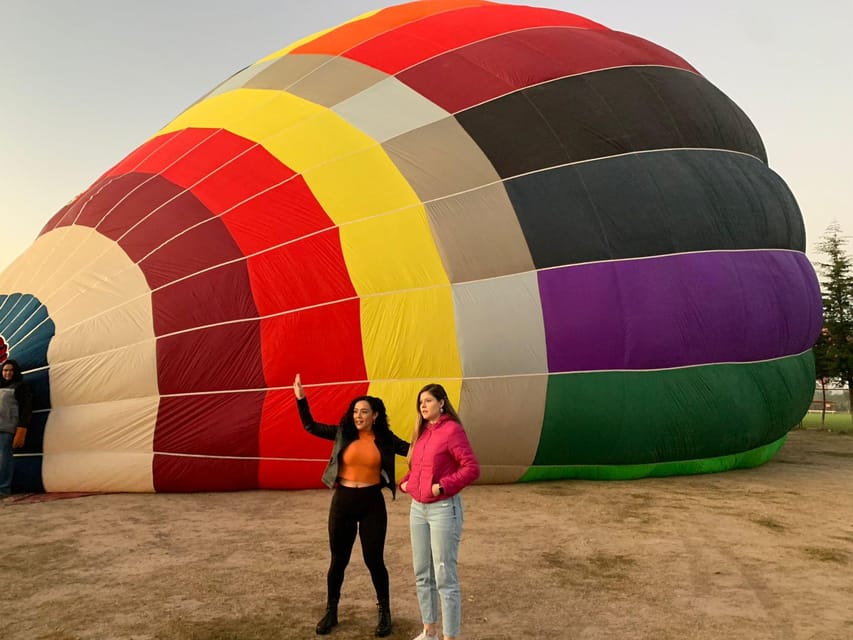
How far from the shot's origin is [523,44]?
24.3ft

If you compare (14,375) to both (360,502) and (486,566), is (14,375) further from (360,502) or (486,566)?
(486,566)

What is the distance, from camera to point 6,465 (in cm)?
558

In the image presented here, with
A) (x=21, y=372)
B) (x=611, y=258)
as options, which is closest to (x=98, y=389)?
(x=21, y=372)

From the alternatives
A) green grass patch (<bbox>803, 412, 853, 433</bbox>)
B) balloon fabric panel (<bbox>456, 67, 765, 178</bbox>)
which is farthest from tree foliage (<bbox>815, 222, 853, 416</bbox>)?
balloon fabric panel (<bbox>456, 67, 765, 178</bbox>)

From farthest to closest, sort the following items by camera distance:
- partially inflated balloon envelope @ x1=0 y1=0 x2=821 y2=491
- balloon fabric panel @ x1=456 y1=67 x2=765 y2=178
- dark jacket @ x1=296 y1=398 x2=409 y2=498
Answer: balloon fabric panel @ x1=456 y1=67 x2=765 y2=178 < partially inflated balloon envelope @ x1=0 y1=0 x2=821 y2=491 < dark jacket @ x1=296 y1=398 x2=409 y2=498

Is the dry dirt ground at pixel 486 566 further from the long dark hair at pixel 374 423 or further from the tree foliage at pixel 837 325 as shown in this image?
the tree foliage at pixel 837 325

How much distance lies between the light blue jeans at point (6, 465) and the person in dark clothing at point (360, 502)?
365cm

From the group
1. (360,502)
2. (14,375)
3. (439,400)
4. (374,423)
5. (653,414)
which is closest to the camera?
(439,400)

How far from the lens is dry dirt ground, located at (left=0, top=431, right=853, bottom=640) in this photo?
322cm

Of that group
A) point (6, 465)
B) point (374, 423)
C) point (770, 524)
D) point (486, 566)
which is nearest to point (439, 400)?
point (374, 423)

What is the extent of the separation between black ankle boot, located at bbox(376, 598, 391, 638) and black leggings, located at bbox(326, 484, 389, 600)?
0.12 ft

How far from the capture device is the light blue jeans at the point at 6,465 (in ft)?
18.2

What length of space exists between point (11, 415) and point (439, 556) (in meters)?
4.08

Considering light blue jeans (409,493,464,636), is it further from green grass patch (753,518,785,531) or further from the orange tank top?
green grass patch (753,518,785,531)
